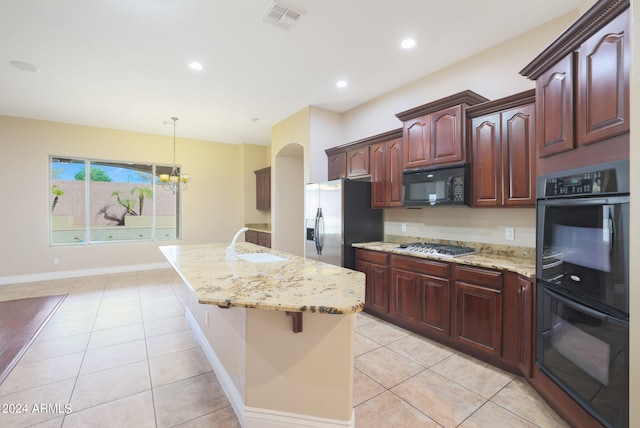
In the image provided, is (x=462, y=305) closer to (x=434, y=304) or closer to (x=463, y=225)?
(x=434, y=304)

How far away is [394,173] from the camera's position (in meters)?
3.65

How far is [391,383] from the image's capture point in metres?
2.22

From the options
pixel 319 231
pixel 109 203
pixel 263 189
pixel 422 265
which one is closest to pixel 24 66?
pixel 109 203

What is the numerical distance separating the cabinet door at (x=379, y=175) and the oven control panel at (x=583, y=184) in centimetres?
197

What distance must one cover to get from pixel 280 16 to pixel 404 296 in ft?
9.75

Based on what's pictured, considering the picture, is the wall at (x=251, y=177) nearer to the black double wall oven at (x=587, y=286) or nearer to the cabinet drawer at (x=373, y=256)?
the cabinet drawer at (x=373, y=256)

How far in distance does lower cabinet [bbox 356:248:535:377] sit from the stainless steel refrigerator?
465mm

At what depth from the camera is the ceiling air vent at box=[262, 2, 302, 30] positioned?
2425 mm

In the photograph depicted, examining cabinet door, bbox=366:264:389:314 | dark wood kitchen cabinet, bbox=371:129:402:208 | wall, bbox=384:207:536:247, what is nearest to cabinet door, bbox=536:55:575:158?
wall, bbox=384:207:536:247

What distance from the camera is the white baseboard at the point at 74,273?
5117 millimetres

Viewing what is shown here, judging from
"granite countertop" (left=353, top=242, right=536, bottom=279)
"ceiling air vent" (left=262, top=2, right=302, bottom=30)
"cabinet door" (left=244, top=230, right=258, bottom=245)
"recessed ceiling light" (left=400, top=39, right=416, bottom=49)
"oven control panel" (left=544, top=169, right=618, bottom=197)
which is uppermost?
"ceiling air vent" (left=262, top=2, right=302, bottom=30)

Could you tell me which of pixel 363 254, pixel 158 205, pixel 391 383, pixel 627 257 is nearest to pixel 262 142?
pixel 158 205

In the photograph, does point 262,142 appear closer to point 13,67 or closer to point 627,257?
point 13,67

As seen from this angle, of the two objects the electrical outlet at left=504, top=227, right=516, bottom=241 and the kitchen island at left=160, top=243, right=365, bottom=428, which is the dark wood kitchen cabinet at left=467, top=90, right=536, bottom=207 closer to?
the electrical outlet at left=504, top=227, right=516, bottom=241
